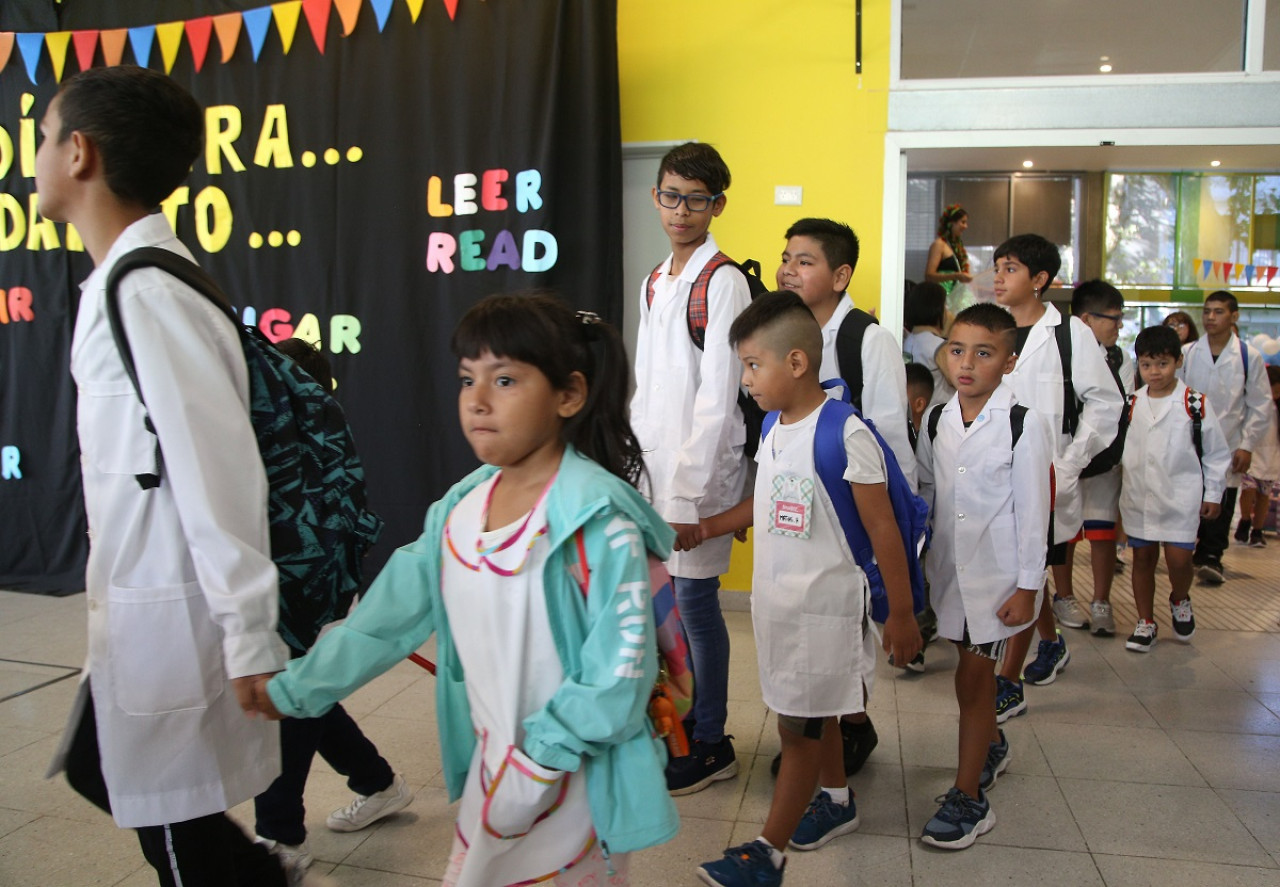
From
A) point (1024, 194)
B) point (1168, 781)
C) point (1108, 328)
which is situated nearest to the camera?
point (1168, 781)

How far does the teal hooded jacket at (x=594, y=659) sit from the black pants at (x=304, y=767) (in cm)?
59

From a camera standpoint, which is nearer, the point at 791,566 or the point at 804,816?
the point at 791,566

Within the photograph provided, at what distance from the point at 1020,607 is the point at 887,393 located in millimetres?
577

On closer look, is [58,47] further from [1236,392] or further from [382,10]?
[1236,392]

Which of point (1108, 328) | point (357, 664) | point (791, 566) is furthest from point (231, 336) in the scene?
point (1108, 328)

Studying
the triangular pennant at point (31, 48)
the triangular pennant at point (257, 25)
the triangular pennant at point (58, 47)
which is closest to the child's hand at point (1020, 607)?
the triangular pennant at point (257, 25)

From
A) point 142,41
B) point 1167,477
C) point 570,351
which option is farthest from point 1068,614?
point 142,41

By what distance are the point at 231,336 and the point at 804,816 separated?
5.18 feet

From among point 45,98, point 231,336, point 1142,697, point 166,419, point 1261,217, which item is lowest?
point 1142,697

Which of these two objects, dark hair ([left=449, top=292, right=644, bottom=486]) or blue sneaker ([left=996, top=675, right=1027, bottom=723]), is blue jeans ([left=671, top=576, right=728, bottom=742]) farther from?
dark hair ([left=449, top=292, right=644, bottom=486])

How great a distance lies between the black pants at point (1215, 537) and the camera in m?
4.66

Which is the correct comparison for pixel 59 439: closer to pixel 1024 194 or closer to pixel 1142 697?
pixel 1142 697

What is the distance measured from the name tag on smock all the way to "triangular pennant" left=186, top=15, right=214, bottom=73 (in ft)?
12.5

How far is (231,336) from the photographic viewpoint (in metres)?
1.35
